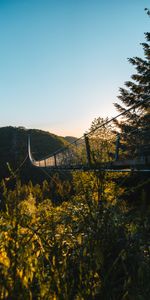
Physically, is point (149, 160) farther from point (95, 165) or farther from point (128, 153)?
point (95, 165)

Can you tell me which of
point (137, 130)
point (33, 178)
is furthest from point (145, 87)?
point (33, 178)

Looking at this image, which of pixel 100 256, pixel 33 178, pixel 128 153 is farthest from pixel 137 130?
pixel 33 178

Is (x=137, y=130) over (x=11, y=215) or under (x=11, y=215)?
over

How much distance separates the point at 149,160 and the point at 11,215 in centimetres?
469

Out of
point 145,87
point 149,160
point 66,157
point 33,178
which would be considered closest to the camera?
point 149,160

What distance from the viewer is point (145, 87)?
22.9 m

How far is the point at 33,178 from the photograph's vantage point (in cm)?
10306

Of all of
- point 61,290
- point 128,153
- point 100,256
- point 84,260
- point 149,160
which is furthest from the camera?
point 128,153

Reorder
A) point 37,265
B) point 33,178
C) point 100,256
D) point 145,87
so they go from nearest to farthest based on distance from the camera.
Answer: point 100,256
point 37,265
point 145,87
point 33,178

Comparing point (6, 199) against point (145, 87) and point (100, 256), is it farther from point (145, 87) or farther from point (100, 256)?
point (145, 87)

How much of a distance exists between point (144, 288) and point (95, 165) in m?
0.69

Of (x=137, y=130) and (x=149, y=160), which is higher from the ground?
(x=137, y=130)

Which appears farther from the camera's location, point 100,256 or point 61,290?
point 61,290

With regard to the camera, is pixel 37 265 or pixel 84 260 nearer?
pixel 84 260
